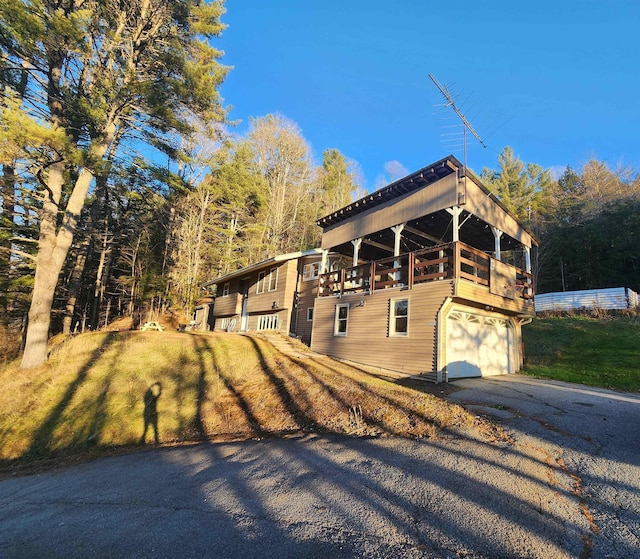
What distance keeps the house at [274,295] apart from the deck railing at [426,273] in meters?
3.24

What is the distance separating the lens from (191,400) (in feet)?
31.7

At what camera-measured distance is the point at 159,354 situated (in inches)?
486

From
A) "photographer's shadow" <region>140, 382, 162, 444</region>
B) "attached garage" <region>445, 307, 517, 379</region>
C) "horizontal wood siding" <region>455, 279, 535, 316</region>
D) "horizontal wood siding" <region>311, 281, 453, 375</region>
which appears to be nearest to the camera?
"photographer's shadow" <region>140, 382, 162, 444</region>

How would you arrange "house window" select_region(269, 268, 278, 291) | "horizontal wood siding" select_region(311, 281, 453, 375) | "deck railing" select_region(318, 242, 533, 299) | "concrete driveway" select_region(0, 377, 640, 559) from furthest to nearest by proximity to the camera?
"house window" select_region(269, 268, 278, 291) < "deck railing" select_region(318, 242, 533, 299) < "horizontal wood siding" select_region(311, 281, 453, 375) < "concrete driveway" select_region(0, 377, 640, 559)

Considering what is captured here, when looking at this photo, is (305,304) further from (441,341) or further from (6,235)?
(6,235)

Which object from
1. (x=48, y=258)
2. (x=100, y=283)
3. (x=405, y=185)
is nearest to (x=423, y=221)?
(x=405, y=185)

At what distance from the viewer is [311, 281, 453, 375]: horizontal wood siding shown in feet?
35.6

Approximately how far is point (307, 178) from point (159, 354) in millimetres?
25119

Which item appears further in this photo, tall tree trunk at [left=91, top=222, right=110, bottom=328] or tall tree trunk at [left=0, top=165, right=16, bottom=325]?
tall tree trunk at [left=91, top=222, right=110, bottom=328]

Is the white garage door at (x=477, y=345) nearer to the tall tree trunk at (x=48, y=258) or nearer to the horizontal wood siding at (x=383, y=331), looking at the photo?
the horizontal wood siding at (x=383, y=331)

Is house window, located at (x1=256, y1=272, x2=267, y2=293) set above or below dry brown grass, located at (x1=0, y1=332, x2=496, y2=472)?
above

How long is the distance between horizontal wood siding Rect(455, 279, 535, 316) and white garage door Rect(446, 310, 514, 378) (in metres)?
0.62

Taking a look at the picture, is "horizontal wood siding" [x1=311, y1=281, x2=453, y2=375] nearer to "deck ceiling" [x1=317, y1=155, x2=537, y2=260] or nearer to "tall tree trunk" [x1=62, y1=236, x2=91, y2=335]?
"deck ceiling" [x1=317, y1=155, x2=537, y2=260]

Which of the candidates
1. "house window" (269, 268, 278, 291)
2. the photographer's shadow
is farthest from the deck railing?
the photographer's shadow
